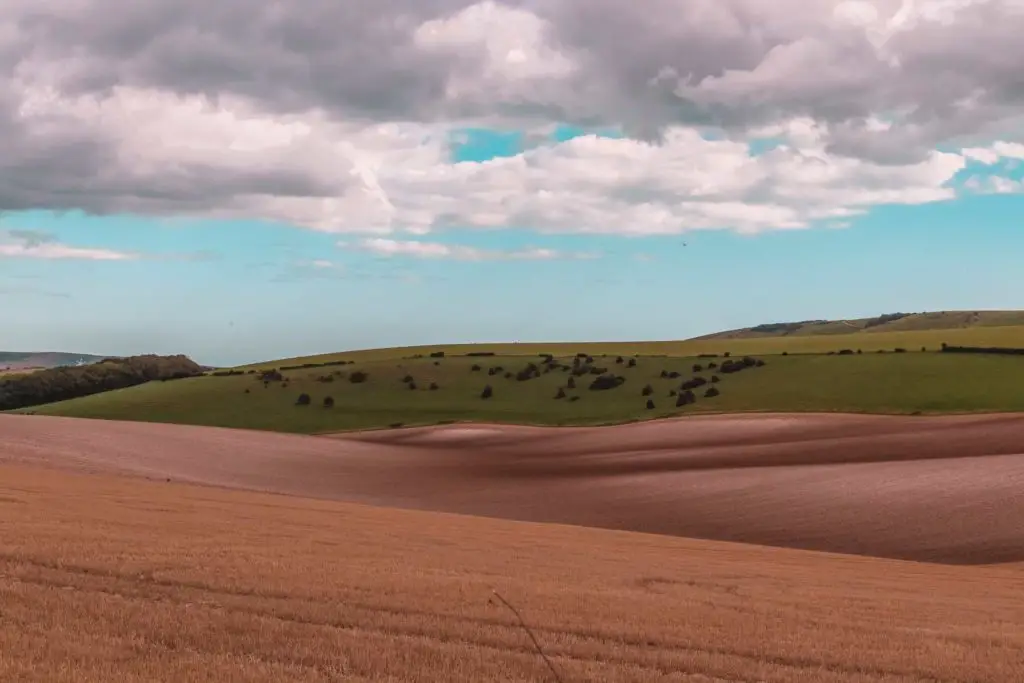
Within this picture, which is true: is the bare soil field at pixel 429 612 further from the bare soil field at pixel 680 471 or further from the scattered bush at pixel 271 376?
the scattered bush at pixel 271 376

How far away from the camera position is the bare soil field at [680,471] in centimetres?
4256

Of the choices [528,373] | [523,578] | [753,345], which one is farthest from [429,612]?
[753,345]

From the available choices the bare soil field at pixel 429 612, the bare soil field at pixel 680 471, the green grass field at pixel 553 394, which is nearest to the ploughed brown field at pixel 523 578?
the bare soil field at pixel 429 612

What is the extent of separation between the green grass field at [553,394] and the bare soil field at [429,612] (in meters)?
66.8

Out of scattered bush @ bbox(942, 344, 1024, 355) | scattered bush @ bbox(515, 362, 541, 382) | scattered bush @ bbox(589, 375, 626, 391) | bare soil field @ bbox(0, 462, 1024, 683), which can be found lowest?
bare soil field @ bbox(0, 462, 1024, 683)

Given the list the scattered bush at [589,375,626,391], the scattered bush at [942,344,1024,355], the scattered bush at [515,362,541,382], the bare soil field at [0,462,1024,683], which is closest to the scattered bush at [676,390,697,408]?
the scattered bush at [589,375,626,391]

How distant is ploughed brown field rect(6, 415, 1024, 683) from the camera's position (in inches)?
525

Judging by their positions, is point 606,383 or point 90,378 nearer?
point 606,383

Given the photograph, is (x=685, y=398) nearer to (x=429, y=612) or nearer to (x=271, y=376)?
(x=271, y=376)

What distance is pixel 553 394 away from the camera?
11100 cm

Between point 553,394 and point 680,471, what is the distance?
50636 mm

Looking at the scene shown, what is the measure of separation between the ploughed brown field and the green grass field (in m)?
34.6

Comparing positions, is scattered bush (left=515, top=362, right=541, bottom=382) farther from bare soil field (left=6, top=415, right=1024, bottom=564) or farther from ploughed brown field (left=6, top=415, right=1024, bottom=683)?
ploughed brown field (left=6, top=415, right=1024, bottom=683)

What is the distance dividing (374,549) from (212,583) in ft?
25.4
